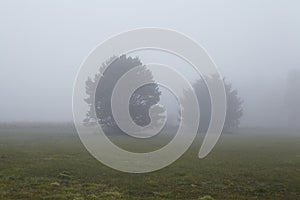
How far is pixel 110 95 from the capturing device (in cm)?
8312

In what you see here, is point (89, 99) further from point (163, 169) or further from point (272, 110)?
point (272, 110)

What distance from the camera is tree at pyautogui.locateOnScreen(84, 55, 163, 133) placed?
82.6m

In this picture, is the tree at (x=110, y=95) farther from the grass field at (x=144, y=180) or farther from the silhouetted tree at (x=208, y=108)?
the grass field at (x=144, y=180)

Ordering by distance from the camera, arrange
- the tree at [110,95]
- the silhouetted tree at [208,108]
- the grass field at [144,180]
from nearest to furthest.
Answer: the grass field at [144,180] < the tree at [110,95] < the silhouetted tree at [208,108]

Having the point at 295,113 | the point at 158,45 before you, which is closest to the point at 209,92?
the point at 295,113

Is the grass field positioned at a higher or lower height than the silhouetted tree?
lower

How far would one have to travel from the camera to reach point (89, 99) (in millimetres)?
87438

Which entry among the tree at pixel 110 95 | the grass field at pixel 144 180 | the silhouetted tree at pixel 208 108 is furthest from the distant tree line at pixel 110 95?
the grass field at pixel 144 180

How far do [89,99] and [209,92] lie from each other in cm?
3904

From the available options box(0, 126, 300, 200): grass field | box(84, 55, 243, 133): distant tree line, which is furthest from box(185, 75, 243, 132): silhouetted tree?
box(0, 126, 300, 200): grass field

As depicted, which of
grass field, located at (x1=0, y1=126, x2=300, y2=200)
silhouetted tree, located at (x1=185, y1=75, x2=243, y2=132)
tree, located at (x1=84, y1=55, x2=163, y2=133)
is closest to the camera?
grass field, located at (x1=0, y1=126, x2=300, y2=200)

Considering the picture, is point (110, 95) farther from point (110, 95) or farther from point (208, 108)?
point (208, 108)

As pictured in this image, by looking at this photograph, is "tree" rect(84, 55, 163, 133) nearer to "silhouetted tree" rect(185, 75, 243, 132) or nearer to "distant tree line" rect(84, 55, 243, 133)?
"distant tree line" rect(84, 55, 243, 133)

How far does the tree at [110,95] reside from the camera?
82.6 m
